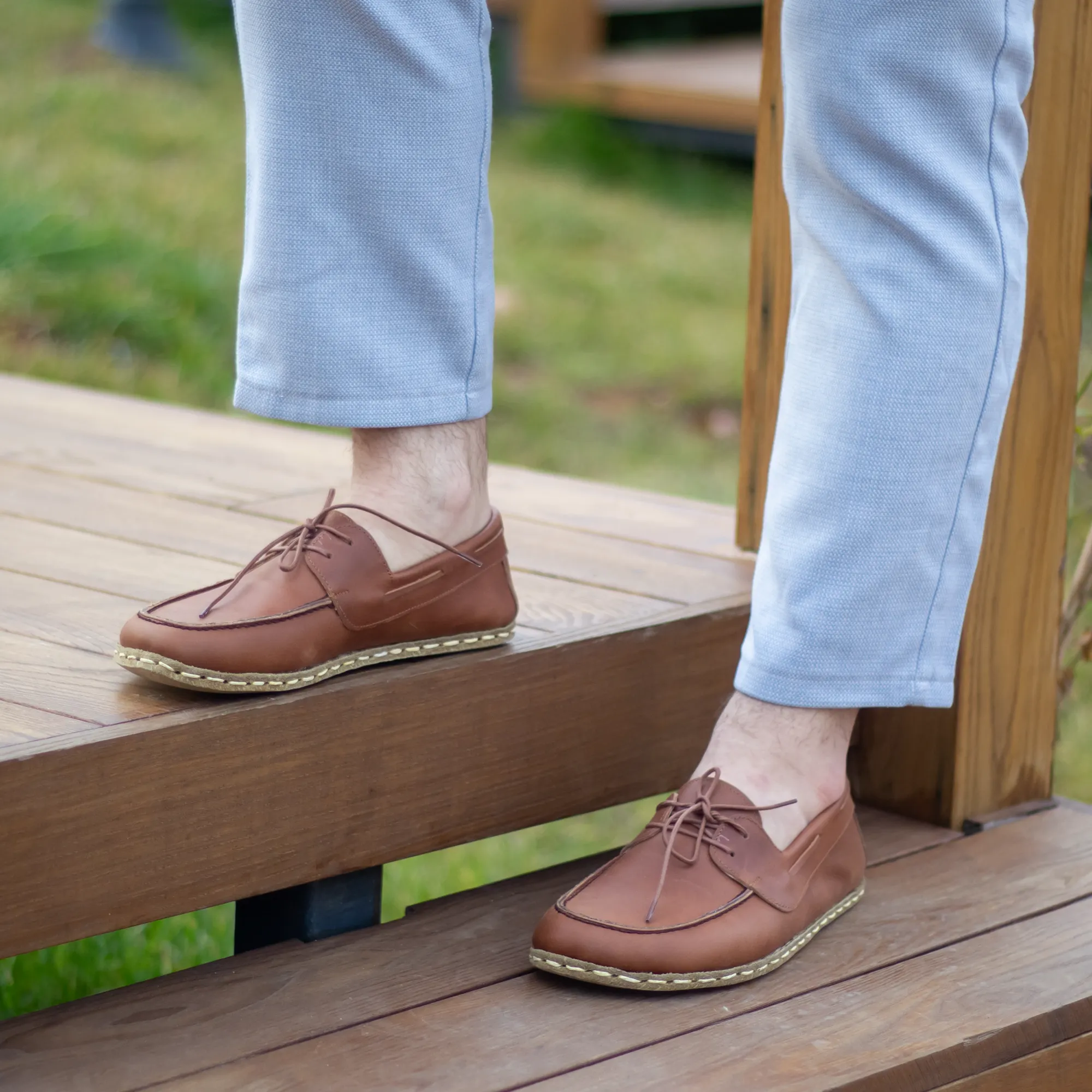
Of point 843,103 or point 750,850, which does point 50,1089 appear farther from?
point 843,103

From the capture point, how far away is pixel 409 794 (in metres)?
1.22

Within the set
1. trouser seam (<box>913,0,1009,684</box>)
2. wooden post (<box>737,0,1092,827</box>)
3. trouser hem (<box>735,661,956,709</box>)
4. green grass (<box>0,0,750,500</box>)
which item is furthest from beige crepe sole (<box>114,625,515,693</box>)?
green grass (<box>0,0,750,500</box>)

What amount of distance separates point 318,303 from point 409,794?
347 millimetres

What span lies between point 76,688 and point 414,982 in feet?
0.95

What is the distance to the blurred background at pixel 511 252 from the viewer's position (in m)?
2.21

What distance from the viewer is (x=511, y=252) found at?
407 cm

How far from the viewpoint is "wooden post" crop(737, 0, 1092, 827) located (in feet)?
4.48

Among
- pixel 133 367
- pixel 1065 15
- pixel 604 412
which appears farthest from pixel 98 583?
pixel 604 412

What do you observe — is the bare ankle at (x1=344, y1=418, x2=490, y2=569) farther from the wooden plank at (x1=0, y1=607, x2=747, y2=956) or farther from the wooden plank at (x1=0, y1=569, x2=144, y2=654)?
the wooden plank at (x1=0, y1=569, x2=144, y2=654)

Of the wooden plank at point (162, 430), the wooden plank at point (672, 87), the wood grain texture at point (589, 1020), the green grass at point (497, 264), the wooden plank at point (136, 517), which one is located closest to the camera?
the wood grain texture at point (589, 1020)

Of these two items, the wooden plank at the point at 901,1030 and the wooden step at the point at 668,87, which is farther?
the wooden step at the point at 668,87

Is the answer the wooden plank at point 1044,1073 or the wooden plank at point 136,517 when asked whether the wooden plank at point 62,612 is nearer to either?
the wooden plank at point 136,517

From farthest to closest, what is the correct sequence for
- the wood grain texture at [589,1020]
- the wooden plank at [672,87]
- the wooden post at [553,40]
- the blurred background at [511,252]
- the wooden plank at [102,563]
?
the wooden post at [553,40] < the wooden plank at [672,87] < the blurred background at [511,252] < the wooden plank at [102,563] < the wood grain texture at [589,1020]

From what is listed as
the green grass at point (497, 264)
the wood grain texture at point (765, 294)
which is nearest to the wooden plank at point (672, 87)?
the green grass at point (497, 264)
